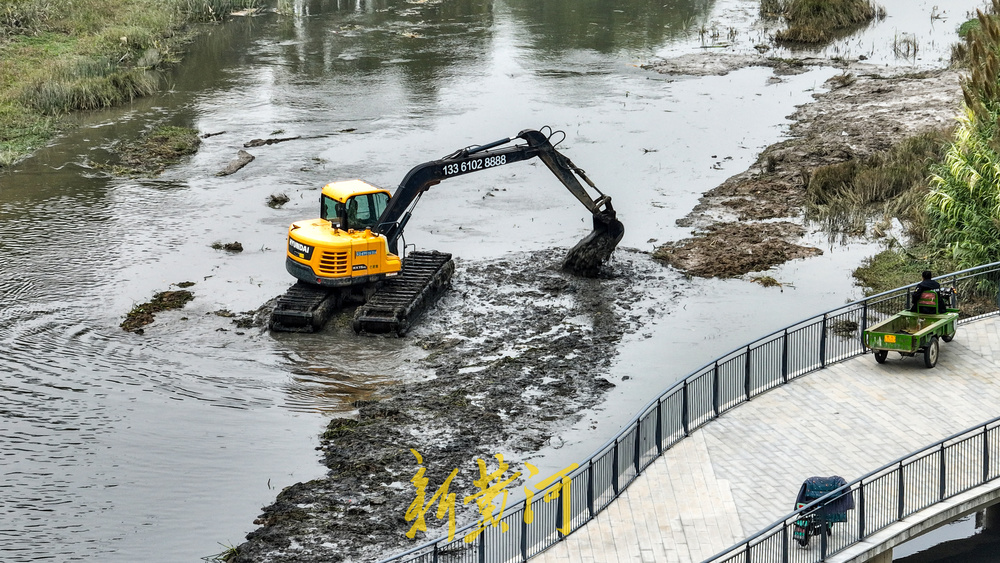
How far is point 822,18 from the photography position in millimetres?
65938

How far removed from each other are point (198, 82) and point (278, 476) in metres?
39.8

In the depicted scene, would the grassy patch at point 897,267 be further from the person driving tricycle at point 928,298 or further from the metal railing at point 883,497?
the metal railing at point 883,497

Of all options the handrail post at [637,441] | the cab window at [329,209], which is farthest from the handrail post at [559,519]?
the cab window at [329,209]

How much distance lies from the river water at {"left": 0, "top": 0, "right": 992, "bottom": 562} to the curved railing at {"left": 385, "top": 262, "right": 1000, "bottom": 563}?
113 inches

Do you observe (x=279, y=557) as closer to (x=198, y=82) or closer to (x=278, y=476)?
(x=278, y=476)

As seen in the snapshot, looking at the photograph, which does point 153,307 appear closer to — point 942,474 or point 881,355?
point 881,355

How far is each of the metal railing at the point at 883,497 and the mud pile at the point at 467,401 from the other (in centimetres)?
597

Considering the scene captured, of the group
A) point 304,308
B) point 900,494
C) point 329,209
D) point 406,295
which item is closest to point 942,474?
point 900,494

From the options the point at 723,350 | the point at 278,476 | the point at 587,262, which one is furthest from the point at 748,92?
the point at 278,476

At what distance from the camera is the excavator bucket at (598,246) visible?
33.8 metres

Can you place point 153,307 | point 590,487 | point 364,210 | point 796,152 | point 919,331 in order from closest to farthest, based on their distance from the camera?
point 590,487, point 919,331, point 364,210, point 153,307, point 796,152

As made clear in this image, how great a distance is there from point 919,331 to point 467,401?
953 centimetres

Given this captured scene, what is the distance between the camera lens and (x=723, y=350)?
96.6ft

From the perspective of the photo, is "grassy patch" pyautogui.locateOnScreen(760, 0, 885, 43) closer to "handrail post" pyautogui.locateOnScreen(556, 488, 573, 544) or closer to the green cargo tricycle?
the green cargo tricycle
